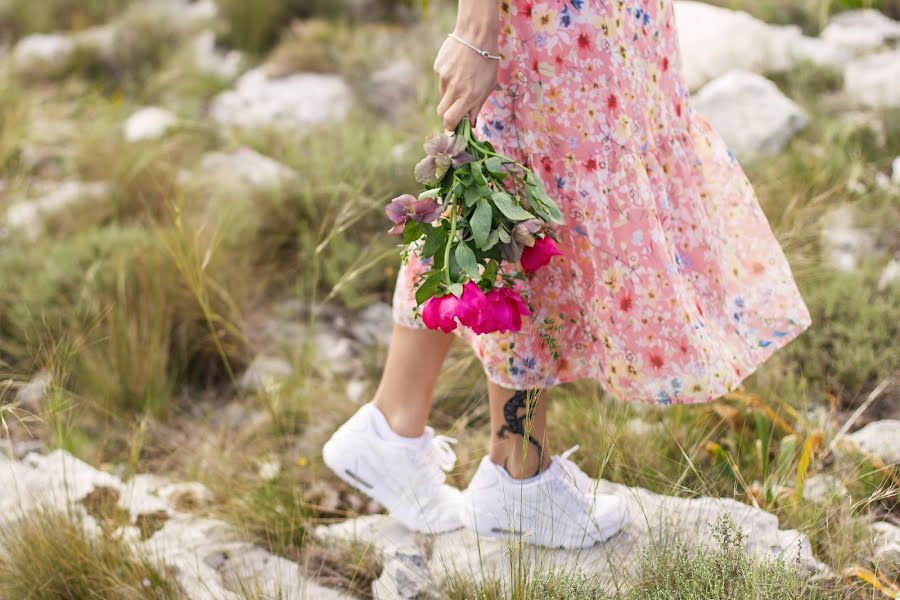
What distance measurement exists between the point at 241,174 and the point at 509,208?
2478 mm

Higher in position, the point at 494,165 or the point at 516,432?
the point at 494,165

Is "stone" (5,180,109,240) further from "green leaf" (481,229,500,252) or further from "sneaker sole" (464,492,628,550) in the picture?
"green leaf" (481,229,500,252)

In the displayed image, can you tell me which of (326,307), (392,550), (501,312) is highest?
(501,312)

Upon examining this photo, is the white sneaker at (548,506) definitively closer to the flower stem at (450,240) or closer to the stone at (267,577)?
the stone at (267,577)

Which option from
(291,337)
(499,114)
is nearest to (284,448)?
(291,337)

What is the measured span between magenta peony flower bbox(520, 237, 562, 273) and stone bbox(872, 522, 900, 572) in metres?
0.83

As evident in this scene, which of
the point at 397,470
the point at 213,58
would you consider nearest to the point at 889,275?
the point at 397,470

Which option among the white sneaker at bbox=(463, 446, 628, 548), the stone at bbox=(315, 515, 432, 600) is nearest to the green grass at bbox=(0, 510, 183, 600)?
the stone at bbox=(315, 515, 432, 600)

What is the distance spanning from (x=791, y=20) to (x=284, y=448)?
4106 mm

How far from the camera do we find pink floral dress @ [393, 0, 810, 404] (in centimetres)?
152

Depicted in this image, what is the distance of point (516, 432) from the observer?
5.79ft

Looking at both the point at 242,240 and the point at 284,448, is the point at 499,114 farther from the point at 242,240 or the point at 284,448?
the point at 242,240

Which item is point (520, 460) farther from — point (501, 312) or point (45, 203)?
point (45, 203)

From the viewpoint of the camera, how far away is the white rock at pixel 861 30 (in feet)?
14.8
